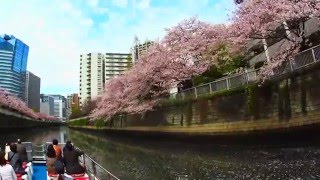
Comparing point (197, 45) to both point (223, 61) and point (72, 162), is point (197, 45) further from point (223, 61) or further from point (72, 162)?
point (72, 162)

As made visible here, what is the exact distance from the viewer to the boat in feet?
29.8

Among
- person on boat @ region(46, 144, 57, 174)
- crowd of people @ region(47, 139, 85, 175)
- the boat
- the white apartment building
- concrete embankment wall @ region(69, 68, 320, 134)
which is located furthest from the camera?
the white apartment building

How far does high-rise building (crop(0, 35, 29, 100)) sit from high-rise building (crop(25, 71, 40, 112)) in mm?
14377

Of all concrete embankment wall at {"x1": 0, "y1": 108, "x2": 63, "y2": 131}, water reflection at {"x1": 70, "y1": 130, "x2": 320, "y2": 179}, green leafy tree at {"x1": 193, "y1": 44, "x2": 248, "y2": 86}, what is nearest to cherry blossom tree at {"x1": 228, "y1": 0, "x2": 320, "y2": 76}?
water reflection at {"x1": 70, "y1": 130, "x2": 320, "y2": 179}

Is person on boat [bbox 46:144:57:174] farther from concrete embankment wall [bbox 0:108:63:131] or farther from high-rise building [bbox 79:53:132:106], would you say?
high-rise building [bbox 79:53:132:106]

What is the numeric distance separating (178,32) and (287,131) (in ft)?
57.1

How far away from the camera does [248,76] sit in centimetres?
2375

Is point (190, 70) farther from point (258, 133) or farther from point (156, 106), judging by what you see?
point (258, 133)

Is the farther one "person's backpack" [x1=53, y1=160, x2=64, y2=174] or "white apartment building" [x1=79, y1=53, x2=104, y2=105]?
"white apartment building" [x1=79, y1=53, x2=104, y2=105]

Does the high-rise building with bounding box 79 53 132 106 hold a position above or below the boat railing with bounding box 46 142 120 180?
above

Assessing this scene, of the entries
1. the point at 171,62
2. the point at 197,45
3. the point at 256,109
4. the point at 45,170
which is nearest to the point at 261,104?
the point at 256,109

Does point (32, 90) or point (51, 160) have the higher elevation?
point (32, 90)

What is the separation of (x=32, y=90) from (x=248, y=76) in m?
139

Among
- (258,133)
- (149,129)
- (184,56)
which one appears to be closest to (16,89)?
(149,129)
